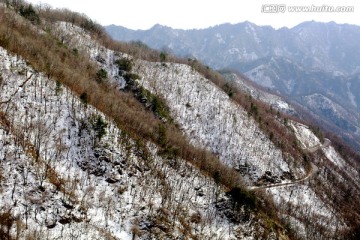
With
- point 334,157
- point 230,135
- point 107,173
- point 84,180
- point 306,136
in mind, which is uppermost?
point 84,180

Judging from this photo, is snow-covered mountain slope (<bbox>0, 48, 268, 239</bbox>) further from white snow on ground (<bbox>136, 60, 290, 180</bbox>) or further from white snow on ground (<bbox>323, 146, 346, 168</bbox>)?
white snow on ground (<bbox>323, 146, 346, 168</bbox>)

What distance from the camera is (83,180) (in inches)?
1147

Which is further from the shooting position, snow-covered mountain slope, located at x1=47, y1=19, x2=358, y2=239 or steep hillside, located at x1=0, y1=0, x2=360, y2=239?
snow-covered mountain slope, located at x1=47, y1=19, x2=358, y2=239

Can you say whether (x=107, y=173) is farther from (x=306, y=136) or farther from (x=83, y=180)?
(x=306, y=136)

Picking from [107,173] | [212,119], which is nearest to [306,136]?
[212,119]

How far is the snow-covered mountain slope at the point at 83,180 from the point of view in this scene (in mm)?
24016

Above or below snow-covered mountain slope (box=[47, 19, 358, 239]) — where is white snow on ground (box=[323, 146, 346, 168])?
below

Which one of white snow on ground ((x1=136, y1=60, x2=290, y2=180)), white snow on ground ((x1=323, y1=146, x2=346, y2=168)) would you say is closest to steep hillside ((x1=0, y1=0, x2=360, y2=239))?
white snow on ground ((x1=136, y1=60, x2=290, y2=180))

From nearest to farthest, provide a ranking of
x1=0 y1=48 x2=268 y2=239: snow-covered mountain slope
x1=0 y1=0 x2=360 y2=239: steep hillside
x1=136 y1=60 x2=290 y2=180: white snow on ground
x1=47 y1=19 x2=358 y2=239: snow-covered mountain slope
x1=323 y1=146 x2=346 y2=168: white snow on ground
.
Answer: x1=0 y1=48 x2=268 y2=239: snow-covered mountain slope
x1=0 y1=0 x2=360 y2=239: steep hillside
x1=47 y1=19 x2=358 y2=239: snow-covered mountain slope
x1=136 y1=60 x2=290 y2=180: white snow on ground
x1=323 y1=146 x2=346 y2=168: white snow on ground

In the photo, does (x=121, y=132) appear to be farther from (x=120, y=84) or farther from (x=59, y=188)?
(x=120, y=84)

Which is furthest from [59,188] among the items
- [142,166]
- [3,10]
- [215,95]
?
[215,95]

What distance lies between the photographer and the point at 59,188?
26.3 metres

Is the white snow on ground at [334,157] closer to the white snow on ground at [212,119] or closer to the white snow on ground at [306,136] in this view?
the white snow on ground at [306,136]

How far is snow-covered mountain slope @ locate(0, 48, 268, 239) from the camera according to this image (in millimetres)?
24016
